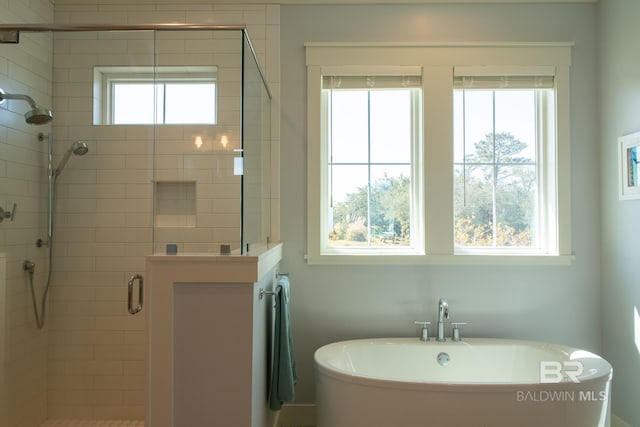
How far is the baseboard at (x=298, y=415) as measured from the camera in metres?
2.70

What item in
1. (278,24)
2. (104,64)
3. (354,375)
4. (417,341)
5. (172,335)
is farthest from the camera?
(278,24)

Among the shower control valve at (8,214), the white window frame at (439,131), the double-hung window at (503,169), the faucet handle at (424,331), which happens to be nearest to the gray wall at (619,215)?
the white window frame at (439,131)

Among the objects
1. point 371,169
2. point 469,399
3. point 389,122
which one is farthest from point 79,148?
point 469,399

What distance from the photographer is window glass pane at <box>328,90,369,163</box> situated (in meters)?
2.81


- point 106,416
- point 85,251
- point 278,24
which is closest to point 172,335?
point 85,251

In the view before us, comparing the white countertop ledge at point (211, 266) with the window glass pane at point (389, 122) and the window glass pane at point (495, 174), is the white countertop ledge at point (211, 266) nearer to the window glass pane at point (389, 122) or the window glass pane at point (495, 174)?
the window glass pane at point (389, 122)

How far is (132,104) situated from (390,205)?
5.44 feet

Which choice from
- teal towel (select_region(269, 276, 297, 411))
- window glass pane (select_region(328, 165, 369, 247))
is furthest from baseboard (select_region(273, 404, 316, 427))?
window glass pane (select_region(328, 165, 369, 247))

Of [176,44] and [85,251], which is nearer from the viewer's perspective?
[176,44]

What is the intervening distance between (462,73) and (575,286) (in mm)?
1536

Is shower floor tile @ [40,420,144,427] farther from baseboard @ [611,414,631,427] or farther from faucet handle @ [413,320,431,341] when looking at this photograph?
baseboard @ [611,414,631,427]

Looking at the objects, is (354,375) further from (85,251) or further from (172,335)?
(85,251)

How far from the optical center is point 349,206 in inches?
111

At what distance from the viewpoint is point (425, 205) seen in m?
2.71
